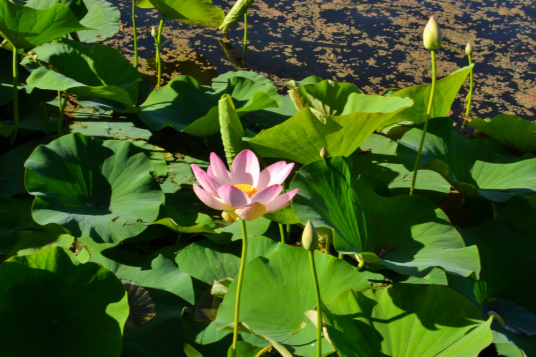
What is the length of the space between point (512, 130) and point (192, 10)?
1414 mm

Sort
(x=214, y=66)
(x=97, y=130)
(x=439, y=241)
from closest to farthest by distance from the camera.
Answer: (x=439, y=241) < (x=97, y=130) < (x=214, y=66)

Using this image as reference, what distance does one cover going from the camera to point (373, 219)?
1.41 metres

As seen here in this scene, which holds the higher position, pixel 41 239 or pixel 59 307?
pixel 59 307

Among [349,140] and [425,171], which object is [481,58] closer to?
[425,171]

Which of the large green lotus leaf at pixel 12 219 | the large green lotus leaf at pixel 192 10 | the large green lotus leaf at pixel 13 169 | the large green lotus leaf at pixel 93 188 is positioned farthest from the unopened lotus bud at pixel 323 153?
the large green lotus leaf at pixel 192 10

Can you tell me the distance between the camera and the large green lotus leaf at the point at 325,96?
1.78 metres

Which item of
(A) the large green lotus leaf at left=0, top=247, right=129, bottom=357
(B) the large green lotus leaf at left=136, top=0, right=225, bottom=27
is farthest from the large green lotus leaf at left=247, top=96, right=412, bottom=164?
(B) the large green lotus leaf at left=136, top=0, right=225, bottom=27

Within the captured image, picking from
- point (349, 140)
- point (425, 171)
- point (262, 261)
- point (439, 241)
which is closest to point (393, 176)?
point (425, 171)

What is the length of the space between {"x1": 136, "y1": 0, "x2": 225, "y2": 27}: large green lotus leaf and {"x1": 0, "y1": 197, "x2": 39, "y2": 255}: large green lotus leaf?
103 cm

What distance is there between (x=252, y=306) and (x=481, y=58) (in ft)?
7.97

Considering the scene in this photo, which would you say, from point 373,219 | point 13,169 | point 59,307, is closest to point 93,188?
point 13,169

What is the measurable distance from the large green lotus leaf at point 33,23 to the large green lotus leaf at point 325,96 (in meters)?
0.80

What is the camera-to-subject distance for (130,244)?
1488 mm

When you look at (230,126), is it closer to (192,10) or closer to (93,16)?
(192,10)
